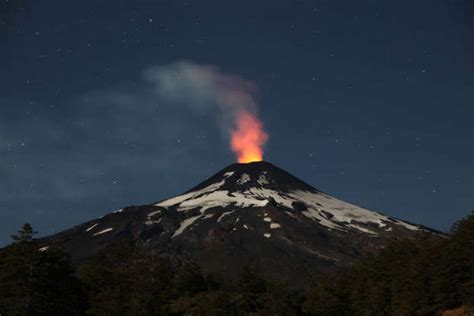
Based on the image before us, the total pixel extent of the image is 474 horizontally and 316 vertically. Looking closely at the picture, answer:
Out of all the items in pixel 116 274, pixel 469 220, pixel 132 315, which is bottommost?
pixel 132 315

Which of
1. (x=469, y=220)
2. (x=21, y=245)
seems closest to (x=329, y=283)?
(x=469, y=220)

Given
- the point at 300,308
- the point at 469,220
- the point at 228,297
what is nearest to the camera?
the point at 228,297

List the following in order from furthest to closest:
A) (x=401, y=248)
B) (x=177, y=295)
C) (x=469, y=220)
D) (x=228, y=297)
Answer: (x=401, y=248) → (x=469, y=220) → (x=177, y=295) → (x=228, y=297)

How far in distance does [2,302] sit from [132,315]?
17.0 metres

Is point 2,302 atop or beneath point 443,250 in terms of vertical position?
beneath

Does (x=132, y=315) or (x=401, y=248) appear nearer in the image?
(x=132, y=315)

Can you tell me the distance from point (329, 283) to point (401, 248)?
1494 centimetres

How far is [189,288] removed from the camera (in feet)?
291

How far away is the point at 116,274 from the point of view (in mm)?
83562

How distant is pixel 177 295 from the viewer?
8681 centimetres

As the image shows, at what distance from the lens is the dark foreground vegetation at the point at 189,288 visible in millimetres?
65500

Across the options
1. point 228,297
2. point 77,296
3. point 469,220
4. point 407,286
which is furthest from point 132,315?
point 469,220

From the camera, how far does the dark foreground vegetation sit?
6550 centimetres

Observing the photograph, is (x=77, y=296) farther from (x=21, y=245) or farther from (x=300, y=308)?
(x=300, y=308)
